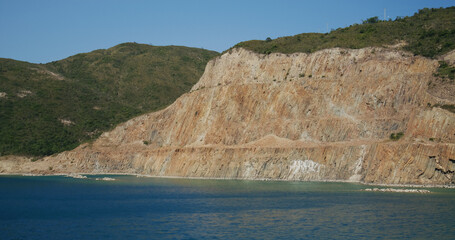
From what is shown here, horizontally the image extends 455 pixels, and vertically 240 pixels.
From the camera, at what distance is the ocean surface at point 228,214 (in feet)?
117

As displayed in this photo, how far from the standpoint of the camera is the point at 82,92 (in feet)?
473

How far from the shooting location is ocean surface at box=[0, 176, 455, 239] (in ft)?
117

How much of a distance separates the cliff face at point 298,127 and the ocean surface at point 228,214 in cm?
800

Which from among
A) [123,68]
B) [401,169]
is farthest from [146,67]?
[401,169]

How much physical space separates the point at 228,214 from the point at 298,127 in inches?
1693

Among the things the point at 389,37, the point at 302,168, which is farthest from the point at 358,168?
the point at 389,37

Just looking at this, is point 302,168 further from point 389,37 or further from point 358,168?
point 389,37

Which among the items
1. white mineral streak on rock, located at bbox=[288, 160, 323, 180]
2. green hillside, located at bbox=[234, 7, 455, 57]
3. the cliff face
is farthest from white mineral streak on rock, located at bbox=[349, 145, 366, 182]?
green hillside, located at bbox=[234, 7, 455, 57]

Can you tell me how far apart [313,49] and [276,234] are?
218ft

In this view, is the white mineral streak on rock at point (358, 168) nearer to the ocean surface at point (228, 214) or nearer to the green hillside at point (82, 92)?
the ocean surface at point (228, 214)

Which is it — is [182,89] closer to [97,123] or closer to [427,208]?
[97,123]

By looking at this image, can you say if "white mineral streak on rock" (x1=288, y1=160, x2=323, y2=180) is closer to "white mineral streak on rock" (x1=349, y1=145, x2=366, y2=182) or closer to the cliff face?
the cliff face

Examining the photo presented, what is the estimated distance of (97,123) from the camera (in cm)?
12488

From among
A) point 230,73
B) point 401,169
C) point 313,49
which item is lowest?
point 401,169
